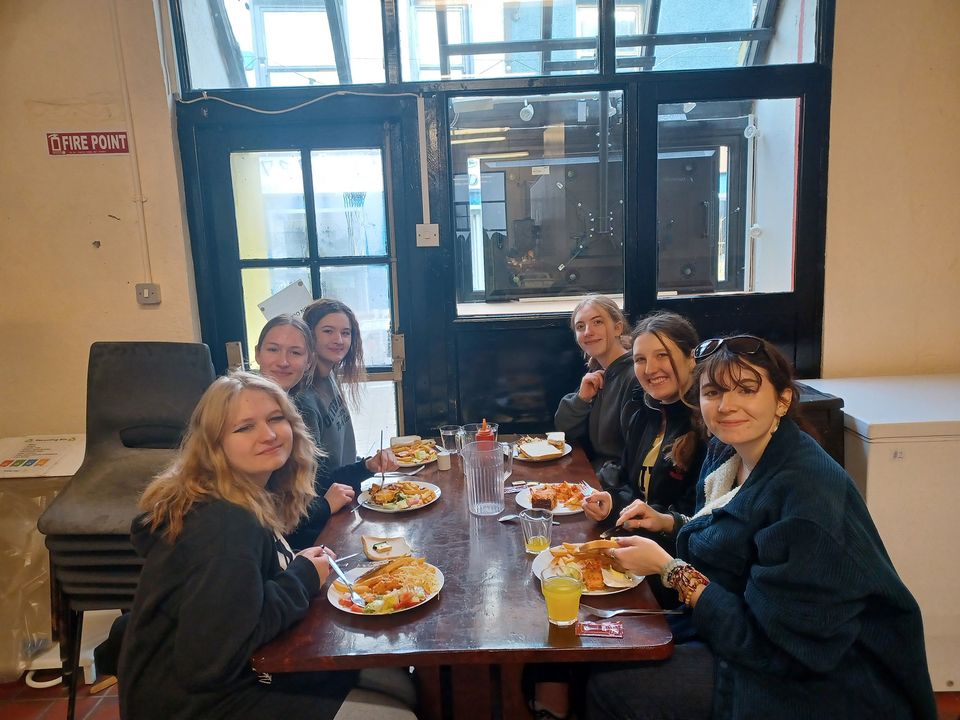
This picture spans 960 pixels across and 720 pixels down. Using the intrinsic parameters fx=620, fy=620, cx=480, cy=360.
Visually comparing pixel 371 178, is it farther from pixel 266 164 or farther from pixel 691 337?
pixel 691 337

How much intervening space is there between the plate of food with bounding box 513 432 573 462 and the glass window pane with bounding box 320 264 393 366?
0.85m

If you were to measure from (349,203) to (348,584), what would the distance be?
6.05 feet

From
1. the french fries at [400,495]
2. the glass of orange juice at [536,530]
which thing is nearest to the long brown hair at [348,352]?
the french fries at [400,495]

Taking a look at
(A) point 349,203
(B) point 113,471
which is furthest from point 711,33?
(B) point 113,471

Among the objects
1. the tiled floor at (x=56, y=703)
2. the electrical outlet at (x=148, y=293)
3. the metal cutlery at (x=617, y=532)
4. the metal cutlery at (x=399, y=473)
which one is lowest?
the tiled floor at (x=56, y=703)

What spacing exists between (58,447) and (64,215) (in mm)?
946

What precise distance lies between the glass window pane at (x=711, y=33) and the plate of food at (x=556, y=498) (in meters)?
1.79

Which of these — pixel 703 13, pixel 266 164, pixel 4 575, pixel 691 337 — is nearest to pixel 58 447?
pixel 4 575

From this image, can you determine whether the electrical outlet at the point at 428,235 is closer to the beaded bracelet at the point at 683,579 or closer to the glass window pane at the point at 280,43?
the glass window pane at the point at 280,43

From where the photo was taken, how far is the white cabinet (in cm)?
→ 194

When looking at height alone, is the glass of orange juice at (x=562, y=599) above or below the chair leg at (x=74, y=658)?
above

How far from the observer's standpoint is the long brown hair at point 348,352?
7.60 ft

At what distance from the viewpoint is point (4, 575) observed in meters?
2.31

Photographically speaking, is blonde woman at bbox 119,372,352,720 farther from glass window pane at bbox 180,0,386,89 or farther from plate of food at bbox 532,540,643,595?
glass window pane at bbox 180,0,386,89
